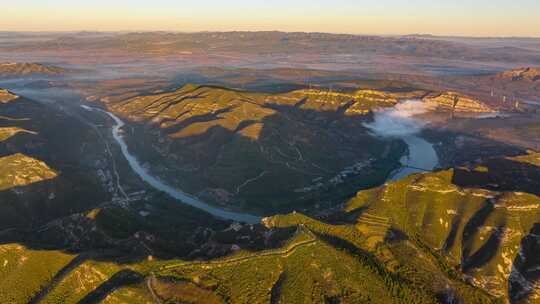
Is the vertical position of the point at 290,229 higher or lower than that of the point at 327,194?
higher

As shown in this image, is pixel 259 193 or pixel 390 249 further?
pixel 259 193

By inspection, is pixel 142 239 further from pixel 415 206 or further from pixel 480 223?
pixel 480 223

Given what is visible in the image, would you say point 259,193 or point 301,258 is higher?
point 301,258

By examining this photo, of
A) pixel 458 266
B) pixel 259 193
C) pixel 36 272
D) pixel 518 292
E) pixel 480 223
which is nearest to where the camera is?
pixel 36 272

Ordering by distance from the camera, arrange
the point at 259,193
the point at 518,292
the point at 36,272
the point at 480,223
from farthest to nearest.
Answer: the point at 259,193
the point at 480,223
the point at 518,292
the point at 36,272

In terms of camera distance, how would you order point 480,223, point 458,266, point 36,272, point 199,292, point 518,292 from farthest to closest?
point 480,223, point 458,266, point 518,292, point 36,272, point 199,292

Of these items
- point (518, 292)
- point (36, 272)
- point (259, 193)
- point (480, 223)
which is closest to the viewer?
point (36, 272)

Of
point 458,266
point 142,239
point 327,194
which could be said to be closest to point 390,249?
point 458,266

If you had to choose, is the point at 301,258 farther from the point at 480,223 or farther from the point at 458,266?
the point at 480,223

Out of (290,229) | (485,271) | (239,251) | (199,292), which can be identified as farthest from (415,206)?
(199,292)
